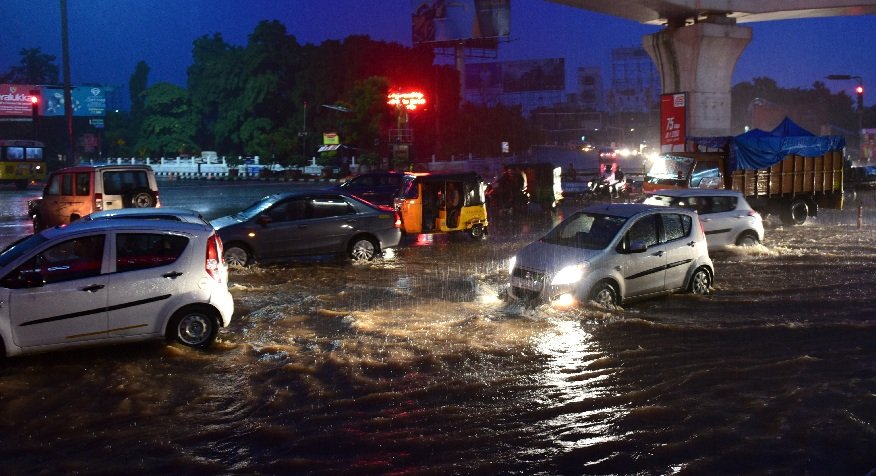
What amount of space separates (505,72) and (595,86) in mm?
43762

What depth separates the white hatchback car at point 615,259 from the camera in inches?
440

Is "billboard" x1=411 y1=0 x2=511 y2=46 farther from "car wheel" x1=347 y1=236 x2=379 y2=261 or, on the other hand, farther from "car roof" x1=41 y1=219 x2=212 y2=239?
"car roof" x1=41 y1=219 x2=212 y2=239

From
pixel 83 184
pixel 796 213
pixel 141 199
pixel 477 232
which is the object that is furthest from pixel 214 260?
pixel 796 213

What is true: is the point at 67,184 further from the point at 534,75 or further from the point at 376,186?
the point at 534,75

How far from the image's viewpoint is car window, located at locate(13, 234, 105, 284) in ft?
29.1

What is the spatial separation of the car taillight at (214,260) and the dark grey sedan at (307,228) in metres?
5.79

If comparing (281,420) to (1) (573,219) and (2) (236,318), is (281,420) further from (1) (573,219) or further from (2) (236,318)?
(1) (573,219)

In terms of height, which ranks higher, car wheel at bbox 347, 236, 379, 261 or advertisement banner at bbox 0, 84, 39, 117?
advertisement banner at bbox 0, 84, 39, 117

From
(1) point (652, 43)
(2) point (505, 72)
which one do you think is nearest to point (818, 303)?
(1) point (652, 43)

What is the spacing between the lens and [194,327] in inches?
378

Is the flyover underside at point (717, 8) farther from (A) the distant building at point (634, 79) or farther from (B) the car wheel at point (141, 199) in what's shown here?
(A) the distant building at point (634, 79)

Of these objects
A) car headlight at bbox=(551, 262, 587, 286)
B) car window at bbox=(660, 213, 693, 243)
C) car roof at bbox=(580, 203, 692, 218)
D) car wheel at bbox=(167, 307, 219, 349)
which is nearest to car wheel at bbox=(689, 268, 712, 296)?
car window at bbox=(660, 213, 693, 243)

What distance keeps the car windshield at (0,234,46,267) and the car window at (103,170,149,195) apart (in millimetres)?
9737

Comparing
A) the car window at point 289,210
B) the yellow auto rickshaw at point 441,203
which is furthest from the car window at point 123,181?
the yellow auto rickshaw at point 441,203
